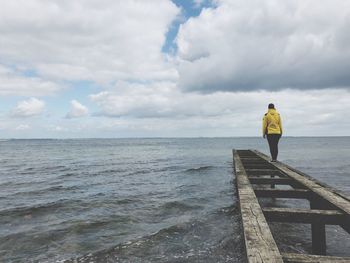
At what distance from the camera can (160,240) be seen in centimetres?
Answer: 663

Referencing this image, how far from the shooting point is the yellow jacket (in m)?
12.2

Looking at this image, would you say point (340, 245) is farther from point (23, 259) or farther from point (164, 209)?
point (23, 259)

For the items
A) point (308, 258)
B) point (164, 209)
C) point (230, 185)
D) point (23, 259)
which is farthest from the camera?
point (230, 185)

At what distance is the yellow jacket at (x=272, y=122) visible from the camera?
12.2 meters

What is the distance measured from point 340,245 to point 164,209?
5.44 metres

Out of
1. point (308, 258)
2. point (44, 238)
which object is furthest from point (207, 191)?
point (308, 258)

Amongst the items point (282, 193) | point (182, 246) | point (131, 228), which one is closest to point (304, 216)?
point (282, 193)

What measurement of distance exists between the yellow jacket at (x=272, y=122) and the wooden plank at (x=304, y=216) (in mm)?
8215

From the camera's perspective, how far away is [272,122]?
12.2 meters

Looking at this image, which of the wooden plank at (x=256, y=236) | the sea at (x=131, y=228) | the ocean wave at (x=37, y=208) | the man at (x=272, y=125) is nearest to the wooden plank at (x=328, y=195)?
the sea at (x=131, y=228)

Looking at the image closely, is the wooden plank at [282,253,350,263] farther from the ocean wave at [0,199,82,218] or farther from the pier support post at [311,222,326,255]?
the ocean wave at [0,199,82,218]

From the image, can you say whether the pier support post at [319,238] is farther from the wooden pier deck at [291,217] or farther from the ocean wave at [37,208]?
the ocean wave at [37,208]

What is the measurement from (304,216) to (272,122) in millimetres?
8500

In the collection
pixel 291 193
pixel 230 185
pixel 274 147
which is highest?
pixel 274 147
